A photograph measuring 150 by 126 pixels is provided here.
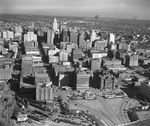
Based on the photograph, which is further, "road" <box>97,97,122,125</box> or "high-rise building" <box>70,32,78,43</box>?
"high-rise building" <box>70,32,78,43</box>

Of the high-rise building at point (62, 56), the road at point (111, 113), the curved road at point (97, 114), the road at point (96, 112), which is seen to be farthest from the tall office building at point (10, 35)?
the road at point (111, 113)

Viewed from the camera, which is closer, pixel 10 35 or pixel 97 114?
pixel 97 114

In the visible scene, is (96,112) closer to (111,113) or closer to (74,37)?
(111,113)

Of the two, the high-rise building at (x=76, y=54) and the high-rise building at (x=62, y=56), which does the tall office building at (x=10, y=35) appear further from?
the high-rise building at (x=76, y=54)

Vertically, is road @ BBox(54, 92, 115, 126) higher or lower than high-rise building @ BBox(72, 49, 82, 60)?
lower

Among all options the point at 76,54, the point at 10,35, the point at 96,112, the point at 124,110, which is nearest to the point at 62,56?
the point at 76,54

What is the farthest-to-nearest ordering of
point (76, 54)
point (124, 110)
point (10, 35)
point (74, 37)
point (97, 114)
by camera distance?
1. point (10, 35)
2. point (74, 37)
3. point (76, 54)
4. point (124, 110)
5. point (97, 114)

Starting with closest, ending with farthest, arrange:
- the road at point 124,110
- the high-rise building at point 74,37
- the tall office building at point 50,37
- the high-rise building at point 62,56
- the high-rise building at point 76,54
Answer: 1. the road at point 124,110
2. the high-rise building at point 62,56
3. the high-rise building at point 76,54
4. the high-rise building at point 74,37
5. the tall office building at point 50,37

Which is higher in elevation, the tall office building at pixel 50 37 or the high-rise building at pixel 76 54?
the tall office building at pixel 50 37

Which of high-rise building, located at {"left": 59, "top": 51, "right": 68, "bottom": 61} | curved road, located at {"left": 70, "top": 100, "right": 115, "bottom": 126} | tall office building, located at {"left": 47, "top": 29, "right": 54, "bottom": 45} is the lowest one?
curved road, located at {"left": 70, "top": 100, "right": 115, "bottom": 126}

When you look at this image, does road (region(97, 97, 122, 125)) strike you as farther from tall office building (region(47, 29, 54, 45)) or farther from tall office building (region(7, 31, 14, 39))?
tall office building (region(7, 31, 14, 39))

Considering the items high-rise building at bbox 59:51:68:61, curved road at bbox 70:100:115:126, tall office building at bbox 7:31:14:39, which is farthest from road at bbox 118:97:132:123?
tall office building at bbox 7:31:14:39

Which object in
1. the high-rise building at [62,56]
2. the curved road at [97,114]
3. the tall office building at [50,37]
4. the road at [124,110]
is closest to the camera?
the curved road at [97,114]
